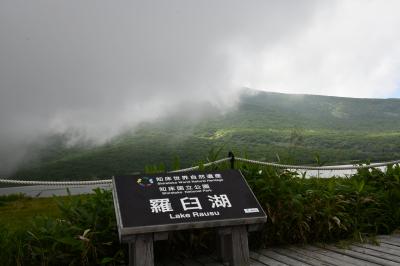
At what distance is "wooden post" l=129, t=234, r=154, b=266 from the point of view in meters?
4.13

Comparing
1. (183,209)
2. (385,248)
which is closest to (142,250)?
(183,209)

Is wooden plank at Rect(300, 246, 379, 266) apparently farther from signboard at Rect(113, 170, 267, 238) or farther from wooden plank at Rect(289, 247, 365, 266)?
signboard at Rect(113, 170, 267, 238)

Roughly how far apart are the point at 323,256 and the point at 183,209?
2090mm

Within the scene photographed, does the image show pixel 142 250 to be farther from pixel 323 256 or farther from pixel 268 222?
pixel 323 256

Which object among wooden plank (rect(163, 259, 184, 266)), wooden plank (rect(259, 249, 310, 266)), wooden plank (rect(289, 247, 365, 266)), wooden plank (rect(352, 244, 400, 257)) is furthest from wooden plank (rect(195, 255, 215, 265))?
wooden plank (rect(352, 244, 400, 257))

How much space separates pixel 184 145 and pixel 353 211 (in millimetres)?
153188

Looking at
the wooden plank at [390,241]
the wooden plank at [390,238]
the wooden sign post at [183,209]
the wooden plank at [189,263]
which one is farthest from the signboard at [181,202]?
the wooden plank at [390,238]

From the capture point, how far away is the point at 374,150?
438 ft

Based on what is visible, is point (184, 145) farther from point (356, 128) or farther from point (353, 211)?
point (353, 211)

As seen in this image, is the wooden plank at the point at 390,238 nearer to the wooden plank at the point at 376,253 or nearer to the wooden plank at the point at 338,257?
the wooden plank at the point at 376,253

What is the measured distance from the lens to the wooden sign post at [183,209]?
4137 mm

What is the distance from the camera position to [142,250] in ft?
13.6

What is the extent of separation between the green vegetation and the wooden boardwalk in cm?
24

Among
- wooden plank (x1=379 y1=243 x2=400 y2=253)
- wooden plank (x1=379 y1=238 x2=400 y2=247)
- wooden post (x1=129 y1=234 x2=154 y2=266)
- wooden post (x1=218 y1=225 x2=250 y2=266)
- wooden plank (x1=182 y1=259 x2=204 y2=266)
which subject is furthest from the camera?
wooden plank (x1=379 y1=238 x2=400 y2=247)
